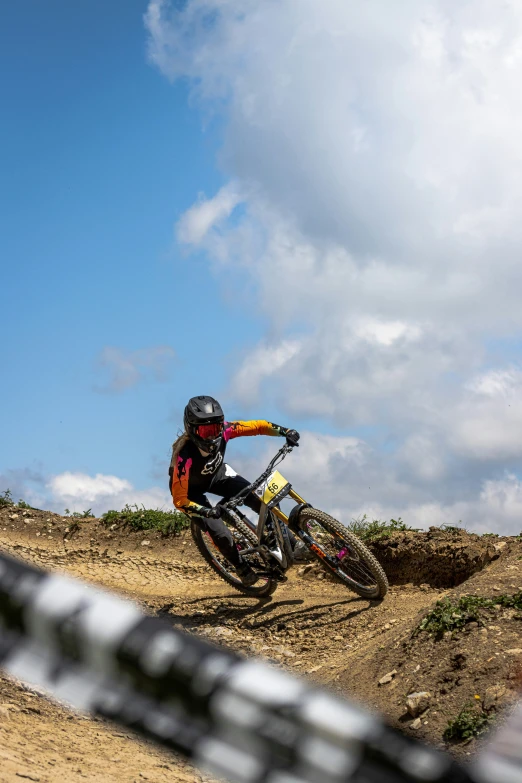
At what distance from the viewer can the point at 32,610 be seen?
3.63ft

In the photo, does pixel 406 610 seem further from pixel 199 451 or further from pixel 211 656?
pixel 211 656

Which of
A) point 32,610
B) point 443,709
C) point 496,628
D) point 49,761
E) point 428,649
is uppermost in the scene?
point 496,628

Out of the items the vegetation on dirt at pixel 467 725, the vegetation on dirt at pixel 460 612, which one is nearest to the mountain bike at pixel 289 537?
the vegetation on dirt at pixel 460 612

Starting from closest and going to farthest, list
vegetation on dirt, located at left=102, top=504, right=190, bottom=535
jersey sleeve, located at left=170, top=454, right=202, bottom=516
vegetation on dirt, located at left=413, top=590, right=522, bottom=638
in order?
1. vegetation on dirt, located at left=413, top=590, right=522, bottom=638
2. jersey sleeve, located at left=170, top=454, right=202, bottom=516
3. vegetation on dirt, located at left=102, top=504, right=190, bottom=535

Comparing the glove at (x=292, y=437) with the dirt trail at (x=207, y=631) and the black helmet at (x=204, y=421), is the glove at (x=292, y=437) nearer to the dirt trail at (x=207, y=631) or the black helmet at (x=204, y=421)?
the black helmet at (x=204, y=421)

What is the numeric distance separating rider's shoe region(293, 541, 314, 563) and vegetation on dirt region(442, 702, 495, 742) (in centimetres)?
371

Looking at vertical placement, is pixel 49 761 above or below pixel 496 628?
below

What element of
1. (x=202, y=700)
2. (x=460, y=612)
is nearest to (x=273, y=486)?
(x=460, y=612)

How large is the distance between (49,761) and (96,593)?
418 centimetres

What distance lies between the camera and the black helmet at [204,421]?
852 cm

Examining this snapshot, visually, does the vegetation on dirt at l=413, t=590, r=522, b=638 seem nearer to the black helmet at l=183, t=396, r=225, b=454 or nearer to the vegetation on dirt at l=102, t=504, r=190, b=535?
the black helmet at l=183, t=396, r=225, b=454

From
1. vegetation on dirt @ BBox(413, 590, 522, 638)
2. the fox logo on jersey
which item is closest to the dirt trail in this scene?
vegetation on dirt @ BBox(413, 590, 522, 638)

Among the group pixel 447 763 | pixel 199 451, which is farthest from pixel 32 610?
pixel 199 451

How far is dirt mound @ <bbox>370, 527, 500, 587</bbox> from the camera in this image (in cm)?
916
